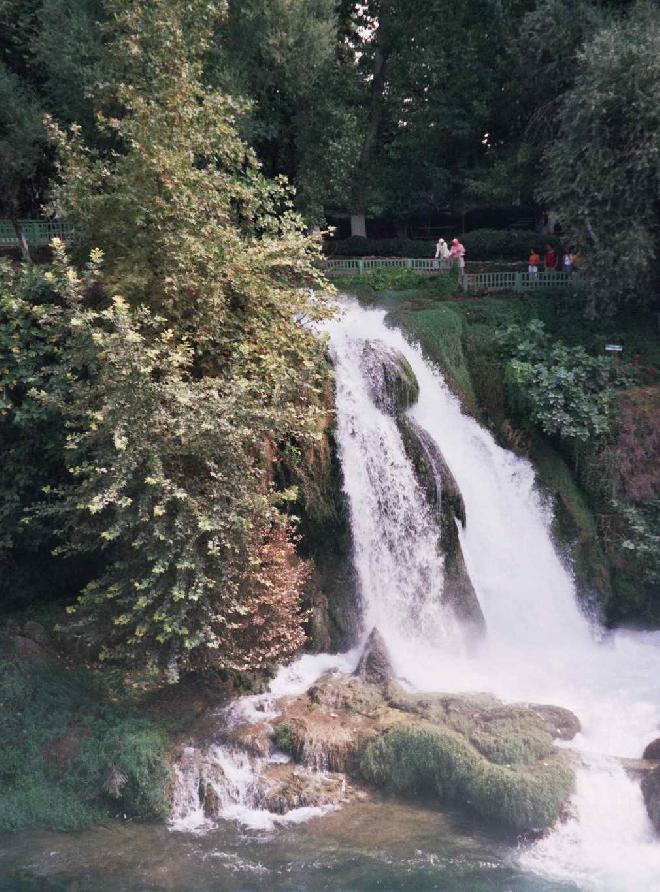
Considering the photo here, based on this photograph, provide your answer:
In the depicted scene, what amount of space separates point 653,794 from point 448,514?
5.63 metres

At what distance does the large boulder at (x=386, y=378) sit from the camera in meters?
15.4

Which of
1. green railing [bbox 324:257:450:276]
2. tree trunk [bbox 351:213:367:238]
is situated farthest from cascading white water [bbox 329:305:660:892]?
tree trunk [bbox 351:213:367:238]

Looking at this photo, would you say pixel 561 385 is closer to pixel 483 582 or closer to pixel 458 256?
pixel 483 582

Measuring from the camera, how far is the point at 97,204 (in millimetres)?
12836

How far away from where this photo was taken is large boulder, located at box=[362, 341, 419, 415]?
15.4 m

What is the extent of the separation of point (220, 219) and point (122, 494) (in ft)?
16.2

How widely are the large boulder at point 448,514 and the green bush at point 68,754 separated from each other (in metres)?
5.64

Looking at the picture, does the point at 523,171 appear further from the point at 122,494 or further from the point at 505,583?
the point at 122,494

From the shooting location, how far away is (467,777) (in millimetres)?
11070

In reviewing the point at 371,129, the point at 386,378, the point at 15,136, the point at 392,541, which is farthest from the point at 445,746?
the point at 371,129

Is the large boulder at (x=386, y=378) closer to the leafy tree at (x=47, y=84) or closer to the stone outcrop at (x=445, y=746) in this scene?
the stone outcrop at (x=445, y=746)

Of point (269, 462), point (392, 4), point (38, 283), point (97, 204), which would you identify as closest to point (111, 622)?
point (269, 462)

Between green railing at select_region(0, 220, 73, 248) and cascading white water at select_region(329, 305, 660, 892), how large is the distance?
827cm

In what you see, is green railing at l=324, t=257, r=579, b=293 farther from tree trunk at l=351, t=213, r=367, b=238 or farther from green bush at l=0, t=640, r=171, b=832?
green bush at l=0, t=640, r=171, b=832
